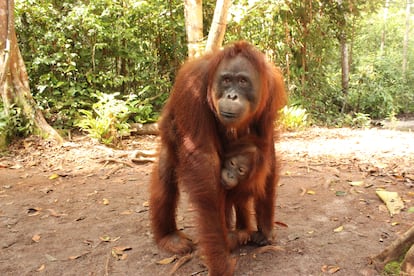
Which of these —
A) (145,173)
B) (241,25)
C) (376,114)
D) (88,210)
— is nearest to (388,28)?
(376,114)

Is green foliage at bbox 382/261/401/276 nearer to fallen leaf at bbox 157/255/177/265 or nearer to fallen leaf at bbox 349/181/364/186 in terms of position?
fallen leaf at bbox 157/255/177/265

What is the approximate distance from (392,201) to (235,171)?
5.62 feet

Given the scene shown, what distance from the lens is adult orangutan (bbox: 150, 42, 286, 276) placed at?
2223mm

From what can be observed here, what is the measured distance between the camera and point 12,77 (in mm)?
5902

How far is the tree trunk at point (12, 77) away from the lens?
18.8 ft

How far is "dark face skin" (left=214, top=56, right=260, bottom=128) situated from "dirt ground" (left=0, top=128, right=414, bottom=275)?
3.22ft

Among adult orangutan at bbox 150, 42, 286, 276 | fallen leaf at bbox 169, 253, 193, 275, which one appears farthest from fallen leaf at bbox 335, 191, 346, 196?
fallen leaf at bbox 169, 253, 193, 275

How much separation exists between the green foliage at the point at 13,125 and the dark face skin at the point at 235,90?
4.60 m

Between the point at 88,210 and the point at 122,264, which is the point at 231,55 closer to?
the point at 122,264

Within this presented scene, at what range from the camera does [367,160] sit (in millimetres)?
4660

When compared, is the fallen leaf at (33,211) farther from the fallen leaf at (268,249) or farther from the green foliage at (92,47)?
the green foliage at (92,47)

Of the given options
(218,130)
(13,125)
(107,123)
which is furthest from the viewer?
(107,123)

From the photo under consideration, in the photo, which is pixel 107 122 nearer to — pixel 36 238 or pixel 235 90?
pixel 36 238

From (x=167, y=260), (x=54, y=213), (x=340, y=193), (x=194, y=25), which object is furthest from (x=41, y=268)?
(x=194, y=25)
